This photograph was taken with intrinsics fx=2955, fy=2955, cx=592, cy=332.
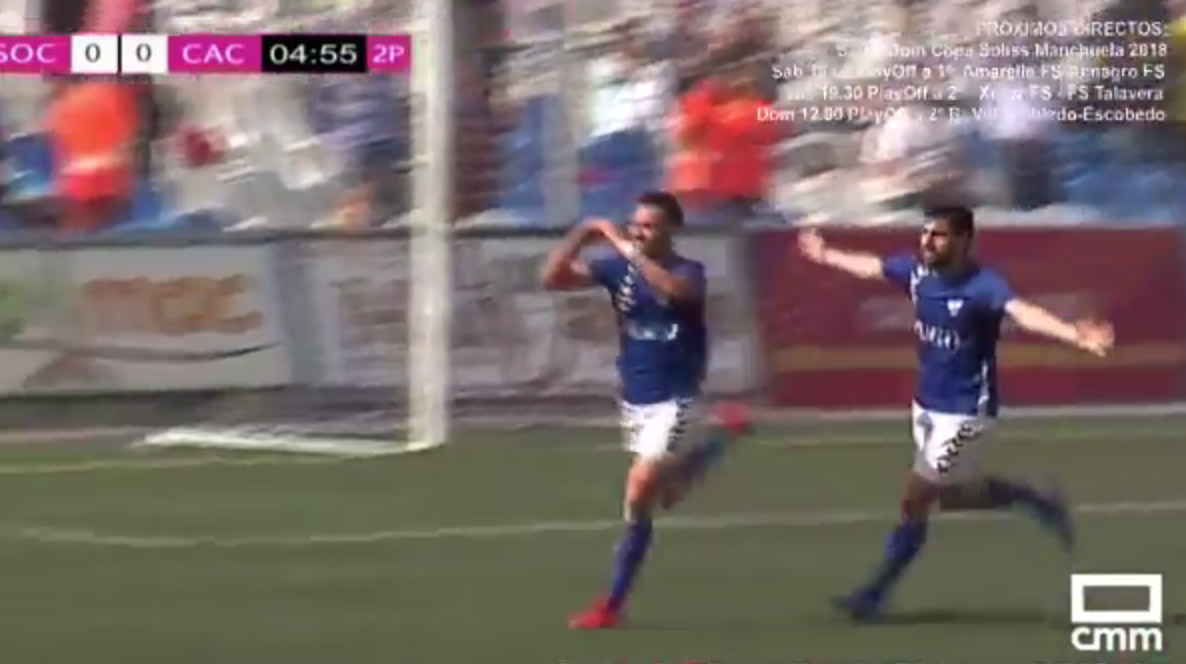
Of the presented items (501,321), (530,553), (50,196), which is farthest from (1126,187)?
(530,553)

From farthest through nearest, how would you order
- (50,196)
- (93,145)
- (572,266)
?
(93,145) < (50,196) < (572,266)

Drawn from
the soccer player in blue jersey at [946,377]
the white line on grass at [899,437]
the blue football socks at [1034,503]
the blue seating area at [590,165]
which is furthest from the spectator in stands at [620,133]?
the soccer player in blue jersey at [946,377]

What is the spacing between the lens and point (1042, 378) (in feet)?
54.8

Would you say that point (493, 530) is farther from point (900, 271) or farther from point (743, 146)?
point (743, 146)

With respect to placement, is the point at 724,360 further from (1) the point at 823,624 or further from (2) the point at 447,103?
(1) the point at 823,624

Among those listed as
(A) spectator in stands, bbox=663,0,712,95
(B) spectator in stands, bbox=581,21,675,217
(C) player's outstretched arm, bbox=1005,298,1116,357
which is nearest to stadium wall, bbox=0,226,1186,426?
(B) spectator in stands, bbox=581,21,675,217

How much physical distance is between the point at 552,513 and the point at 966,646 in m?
3.70

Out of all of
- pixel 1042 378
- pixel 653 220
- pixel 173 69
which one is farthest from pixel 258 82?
pixel 653 220

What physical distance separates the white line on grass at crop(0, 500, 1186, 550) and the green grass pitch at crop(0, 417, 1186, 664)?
2 cm

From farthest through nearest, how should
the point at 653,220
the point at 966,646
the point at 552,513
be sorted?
the point at 552,513, the point at 653,220, the point at 966,646

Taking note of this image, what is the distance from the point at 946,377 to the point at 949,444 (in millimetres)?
234

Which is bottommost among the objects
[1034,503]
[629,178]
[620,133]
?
[1034,503]

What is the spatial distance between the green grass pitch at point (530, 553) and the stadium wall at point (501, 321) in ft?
1.72

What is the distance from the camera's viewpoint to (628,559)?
34.0ft
